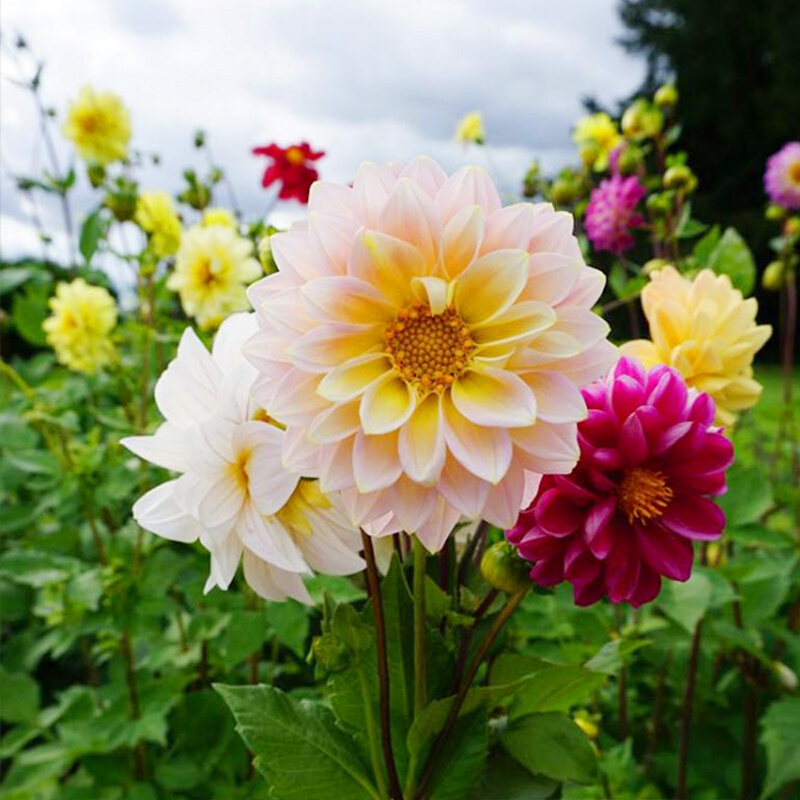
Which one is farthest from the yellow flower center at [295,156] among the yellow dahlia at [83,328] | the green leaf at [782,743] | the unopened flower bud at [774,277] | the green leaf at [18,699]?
the green leaf at [782,743]

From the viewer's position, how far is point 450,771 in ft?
1.91

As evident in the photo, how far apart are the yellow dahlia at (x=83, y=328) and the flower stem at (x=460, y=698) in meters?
1.30

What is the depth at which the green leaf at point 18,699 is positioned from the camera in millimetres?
1458

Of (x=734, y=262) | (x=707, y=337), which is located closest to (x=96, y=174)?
(x=734, y=262)

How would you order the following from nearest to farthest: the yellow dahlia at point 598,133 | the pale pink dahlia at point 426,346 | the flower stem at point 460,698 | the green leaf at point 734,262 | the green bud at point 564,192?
the pale pink dahlia at point 426,346 < the flower stem at point 460,698 < the green leaf at point 734,262 < the green bud at point 564,192 < the yellow dahlia at point 598,133

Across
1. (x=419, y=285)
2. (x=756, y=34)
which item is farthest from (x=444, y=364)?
(x=756, y=34)

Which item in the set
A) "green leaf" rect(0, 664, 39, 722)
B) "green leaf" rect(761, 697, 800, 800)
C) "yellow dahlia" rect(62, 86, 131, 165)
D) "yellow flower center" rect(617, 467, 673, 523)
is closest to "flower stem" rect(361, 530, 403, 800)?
"yellow flower center" rect(617, 467, 673, 523)

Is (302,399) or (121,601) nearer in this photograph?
(302,399)

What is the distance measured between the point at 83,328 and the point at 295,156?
51cm

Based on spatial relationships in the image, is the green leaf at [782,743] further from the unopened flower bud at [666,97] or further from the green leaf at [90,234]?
the green leaf at [90,234]

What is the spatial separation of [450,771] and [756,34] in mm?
14310

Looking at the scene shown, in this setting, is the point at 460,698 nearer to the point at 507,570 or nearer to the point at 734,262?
the point at 507,570

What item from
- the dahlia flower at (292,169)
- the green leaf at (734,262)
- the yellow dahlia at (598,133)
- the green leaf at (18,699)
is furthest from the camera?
the yellow dahlia at (598,133)

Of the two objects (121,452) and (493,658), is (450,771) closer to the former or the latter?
(493,658)
